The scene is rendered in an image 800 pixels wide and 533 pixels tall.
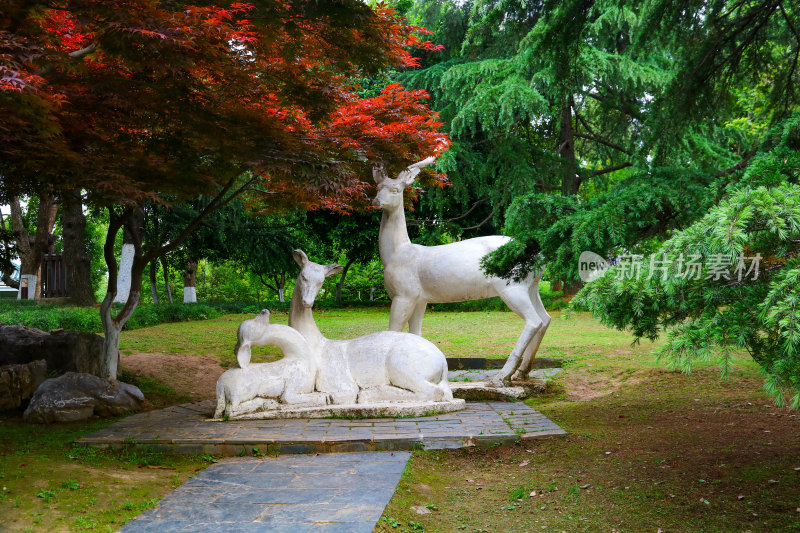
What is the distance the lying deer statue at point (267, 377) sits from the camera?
19.6ft

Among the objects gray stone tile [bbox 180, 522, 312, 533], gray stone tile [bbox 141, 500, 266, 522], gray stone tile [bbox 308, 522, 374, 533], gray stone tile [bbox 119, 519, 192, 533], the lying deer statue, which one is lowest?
gray stone tile [bbox 141, 500, 266, 522]

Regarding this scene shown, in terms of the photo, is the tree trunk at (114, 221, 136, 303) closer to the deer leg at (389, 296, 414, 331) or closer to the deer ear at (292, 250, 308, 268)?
the deer leg at (389, 296, 414, 331)

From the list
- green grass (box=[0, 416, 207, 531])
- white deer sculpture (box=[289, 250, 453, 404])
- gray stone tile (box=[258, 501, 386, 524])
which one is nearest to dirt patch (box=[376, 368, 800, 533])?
gray stone tile (box=[258, 501, 386, 524])

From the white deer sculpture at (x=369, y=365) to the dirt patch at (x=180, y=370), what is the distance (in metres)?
2.22

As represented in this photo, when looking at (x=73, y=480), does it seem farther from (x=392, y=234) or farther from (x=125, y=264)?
(x=125, y=264)

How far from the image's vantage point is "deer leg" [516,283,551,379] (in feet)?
24.4

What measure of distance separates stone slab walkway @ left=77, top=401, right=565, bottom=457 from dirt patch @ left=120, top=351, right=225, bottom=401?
1804 millimetres

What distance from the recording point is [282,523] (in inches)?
142

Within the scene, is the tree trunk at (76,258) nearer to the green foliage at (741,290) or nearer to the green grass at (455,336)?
the green grass at (455,336)

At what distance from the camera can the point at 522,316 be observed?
7348mm

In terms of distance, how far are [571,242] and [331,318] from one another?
13203 mm

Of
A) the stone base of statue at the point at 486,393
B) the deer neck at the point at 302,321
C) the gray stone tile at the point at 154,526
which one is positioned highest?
the deer neck at the point at 302,321

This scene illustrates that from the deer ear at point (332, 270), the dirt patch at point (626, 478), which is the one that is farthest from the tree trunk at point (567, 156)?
the deer ear at point (332, 270)

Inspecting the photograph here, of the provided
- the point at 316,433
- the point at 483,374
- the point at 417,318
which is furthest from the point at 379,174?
the point at 483,374
